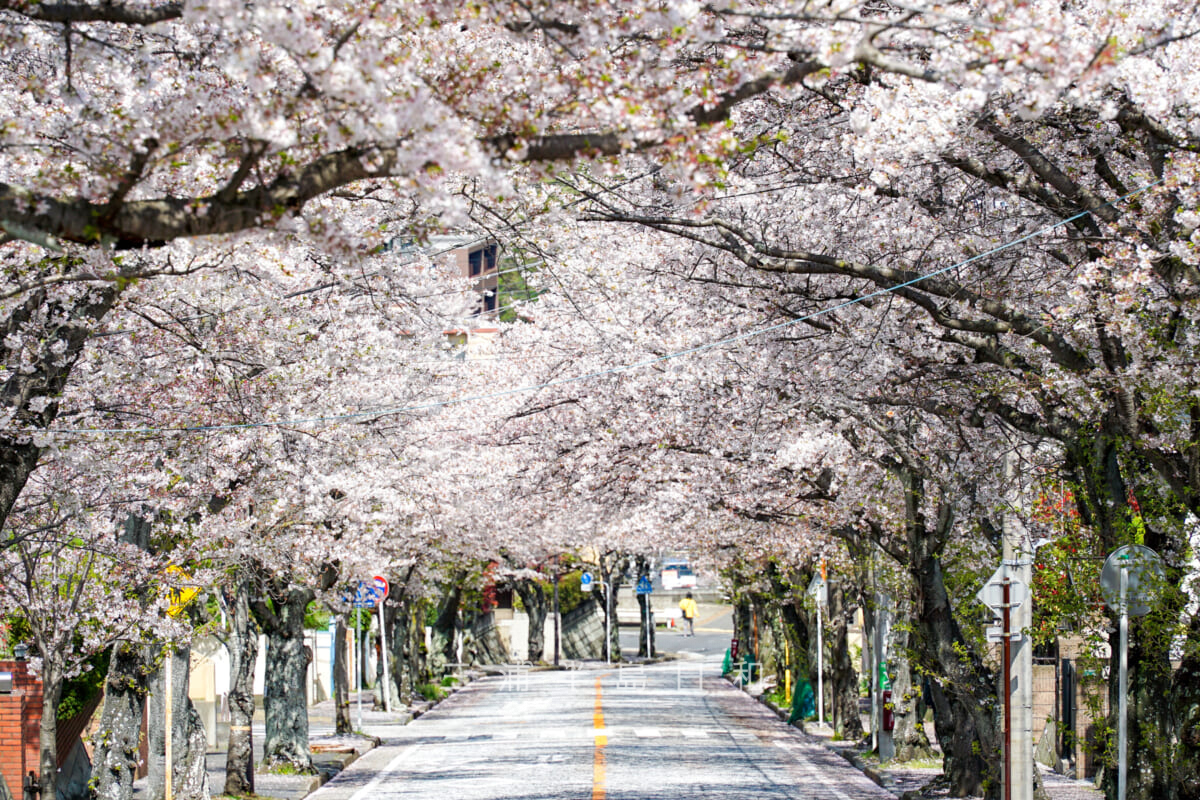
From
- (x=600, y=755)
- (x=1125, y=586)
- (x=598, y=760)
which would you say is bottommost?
(x=600, y=755)

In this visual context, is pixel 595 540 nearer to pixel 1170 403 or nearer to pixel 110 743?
pixel 110 743

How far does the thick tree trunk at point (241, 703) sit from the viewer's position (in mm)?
20000

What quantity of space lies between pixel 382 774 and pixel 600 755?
13.5 feet

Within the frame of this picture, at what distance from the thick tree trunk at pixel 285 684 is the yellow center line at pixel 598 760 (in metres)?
4.77

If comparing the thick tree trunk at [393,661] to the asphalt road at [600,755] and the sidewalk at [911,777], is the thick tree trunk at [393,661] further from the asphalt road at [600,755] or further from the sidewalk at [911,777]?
the sidewalk at [911,777]

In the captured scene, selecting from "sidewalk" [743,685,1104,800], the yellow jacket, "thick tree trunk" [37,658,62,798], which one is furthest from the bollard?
the yellow jacket

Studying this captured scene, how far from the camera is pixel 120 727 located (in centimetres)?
1484

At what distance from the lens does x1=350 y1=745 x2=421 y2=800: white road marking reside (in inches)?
826

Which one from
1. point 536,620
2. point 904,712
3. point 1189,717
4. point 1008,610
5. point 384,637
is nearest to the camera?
point 1189,717

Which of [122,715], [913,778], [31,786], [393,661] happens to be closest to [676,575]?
[393,661]

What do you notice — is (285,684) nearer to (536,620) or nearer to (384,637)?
(384,637)

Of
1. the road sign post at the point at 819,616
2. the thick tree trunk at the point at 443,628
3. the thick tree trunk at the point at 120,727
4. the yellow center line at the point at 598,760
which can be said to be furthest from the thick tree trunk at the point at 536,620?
the thick tree trunk at the point at 120,727

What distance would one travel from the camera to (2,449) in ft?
33.0

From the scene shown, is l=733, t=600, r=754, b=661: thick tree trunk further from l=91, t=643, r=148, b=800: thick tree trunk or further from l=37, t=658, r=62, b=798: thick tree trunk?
l=37, t=658, r=62, b=798: thick tree trunk
